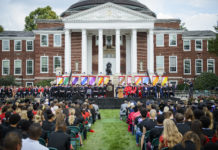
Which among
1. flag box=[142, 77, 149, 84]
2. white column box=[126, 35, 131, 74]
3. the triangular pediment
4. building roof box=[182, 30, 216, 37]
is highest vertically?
the triangular pediment

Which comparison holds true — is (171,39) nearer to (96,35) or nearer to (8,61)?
(96,35)

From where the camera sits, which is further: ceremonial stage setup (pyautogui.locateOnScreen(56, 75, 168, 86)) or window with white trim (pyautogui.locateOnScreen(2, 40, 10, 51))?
window with white trim (pyautogui.locateOnScreen(2, 40, 10, 51))

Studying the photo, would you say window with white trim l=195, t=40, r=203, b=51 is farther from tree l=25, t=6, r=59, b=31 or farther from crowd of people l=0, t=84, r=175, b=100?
tree l=25, t=6, r=59, b=31

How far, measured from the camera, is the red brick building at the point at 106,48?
39062mm

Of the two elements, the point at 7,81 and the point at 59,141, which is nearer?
the point at 59,141

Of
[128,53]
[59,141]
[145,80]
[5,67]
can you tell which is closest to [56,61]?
[5,67]

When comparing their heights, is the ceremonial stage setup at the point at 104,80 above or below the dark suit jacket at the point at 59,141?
above

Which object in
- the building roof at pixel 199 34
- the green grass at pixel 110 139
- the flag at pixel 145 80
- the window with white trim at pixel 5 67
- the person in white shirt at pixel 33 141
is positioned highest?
the building roof at pixel 199 34

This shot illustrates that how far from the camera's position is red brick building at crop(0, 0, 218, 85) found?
3906cm

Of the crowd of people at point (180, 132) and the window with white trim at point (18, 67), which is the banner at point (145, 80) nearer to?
the window with white trim at point (18, 67)

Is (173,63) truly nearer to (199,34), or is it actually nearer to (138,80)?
(199,34)

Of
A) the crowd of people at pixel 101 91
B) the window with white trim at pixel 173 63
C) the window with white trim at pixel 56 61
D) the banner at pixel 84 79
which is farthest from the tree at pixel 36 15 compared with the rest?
the crowd of people at pixel 101 91

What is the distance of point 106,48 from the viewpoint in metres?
43.0

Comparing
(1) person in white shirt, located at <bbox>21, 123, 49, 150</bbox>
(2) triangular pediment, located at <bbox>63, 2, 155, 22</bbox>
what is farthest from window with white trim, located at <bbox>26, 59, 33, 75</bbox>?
(1) person in white shirt, located at <bbox>21, 123, 49, 150</bbox>
